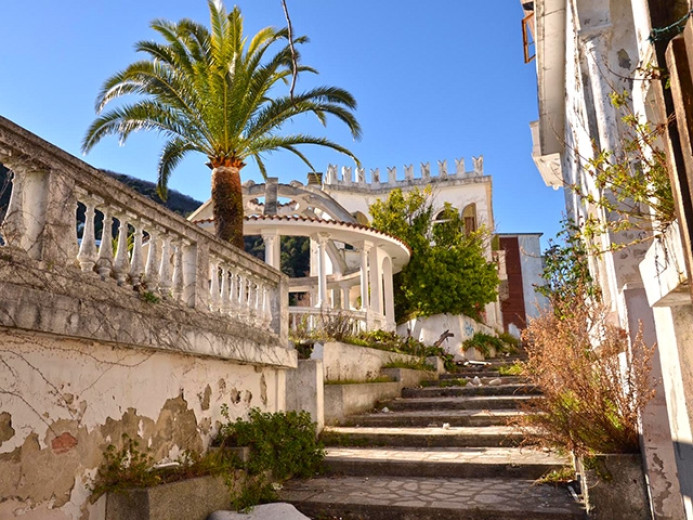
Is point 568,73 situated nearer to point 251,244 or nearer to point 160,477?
point 160,477

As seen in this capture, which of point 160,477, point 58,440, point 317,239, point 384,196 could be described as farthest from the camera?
point 384,196

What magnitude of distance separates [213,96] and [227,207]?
6.68 feet

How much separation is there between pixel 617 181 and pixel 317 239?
1097cm

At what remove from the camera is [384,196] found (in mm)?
26312

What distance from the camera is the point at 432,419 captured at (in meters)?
8.35

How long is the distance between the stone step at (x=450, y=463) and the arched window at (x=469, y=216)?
20.0 m

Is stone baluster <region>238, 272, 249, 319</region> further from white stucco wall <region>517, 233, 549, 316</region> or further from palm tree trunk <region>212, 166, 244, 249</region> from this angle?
white stucco wall <region>517, 233, 549, 316</region>

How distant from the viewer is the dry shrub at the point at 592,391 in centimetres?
445

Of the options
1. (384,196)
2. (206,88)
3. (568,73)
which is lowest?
A: (568,73)

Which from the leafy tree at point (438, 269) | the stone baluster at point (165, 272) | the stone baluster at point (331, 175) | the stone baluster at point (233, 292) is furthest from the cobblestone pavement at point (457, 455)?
the stone baluster at point (331, 175)

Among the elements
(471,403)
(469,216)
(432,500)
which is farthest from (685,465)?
(469,216)

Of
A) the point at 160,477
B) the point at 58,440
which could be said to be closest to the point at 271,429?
the point at 160,477

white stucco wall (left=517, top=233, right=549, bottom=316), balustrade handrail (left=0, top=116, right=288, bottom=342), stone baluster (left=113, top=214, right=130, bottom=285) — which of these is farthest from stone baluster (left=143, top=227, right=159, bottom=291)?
white stucco wall (left=517, top=233, right=549, bottom=316)

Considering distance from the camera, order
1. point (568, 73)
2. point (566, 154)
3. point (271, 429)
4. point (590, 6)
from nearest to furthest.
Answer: point (271, 429), point (590, 6), point (568, 73), point (566, 154)
